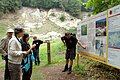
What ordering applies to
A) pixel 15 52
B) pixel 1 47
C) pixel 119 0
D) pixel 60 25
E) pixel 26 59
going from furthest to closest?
pixel 60 25
pixel 119 0
pixel 1 47
pixel 26 59
pixel 15 52

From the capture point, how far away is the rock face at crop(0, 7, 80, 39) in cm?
3566

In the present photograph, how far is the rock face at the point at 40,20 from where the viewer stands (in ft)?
117

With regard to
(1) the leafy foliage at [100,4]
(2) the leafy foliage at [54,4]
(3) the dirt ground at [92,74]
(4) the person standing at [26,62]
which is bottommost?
(3) the dirt ground at [92,74]

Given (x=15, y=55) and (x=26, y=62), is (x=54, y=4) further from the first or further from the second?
(x=15, y=55)

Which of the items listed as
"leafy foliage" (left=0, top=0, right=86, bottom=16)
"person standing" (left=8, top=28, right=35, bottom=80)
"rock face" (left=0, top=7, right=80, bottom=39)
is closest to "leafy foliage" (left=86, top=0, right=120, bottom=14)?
"person standing" (left=8, top=28, right=35, bottom=80)

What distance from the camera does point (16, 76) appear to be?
512 cm

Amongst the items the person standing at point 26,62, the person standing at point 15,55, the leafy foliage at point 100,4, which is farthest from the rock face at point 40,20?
the person standing at point 15,55

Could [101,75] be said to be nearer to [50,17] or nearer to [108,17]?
[108,17]

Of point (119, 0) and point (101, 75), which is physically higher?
point (119, 0)

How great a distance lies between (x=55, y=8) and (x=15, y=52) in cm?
3891

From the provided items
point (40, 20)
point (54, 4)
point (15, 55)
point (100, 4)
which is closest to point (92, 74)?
point (100, 4)

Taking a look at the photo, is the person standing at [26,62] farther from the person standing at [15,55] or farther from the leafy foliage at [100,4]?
the leafy foliage at [100,4]

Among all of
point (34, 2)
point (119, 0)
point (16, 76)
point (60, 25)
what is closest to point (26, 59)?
point (16, 76)

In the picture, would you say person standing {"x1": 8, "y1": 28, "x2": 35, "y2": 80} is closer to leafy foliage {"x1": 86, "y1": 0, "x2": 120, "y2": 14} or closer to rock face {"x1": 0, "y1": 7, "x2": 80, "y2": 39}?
leafy foliage {"x1": 86, "y1": 0, "x2": 120, "y2": 14}
